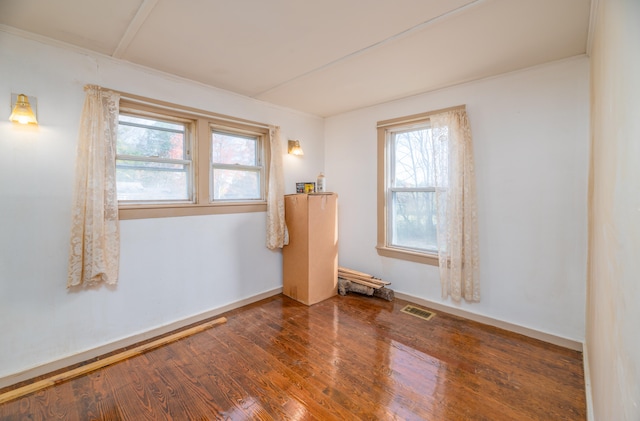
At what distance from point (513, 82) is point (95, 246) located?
155 inches

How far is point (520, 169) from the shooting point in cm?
255

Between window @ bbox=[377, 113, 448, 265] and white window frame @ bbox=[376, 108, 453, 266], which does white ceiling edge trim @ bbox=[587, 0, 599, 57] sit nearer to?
window @ bbox=[377, 113, 448, 265]

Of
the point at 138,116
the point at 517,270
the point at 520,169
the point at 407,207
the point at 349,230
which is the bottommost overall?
the point at 517,270

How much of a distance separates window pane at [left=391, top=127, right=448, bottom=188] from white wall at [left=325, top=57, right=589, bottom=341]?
338mm

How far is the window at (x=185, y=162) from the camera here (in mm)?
2494

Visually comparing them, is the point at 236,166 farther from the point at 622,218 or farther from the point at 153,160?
the point at 622,218

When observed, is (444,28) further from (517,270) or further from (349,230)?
(349,230)

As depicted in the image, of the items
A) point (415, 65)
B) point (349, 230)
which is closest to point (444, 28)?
point (415, 65)

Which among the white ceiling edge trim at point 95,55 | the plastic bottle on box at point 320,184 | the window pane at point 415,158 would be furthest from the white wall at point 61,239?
the window pane at point 415,158

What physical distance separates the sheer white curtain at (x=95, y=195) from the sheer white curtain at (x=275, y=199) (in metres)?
1.56

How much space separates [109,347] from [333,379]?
1.93 m

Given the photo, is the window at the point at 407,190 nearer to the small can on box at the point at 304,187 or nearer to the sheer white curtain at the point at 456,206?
the sheer white curtain at the point at 456,206

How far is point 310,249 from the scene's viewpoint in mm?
3279

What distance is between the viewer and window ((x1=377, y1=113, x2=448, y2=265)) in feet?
10.5
